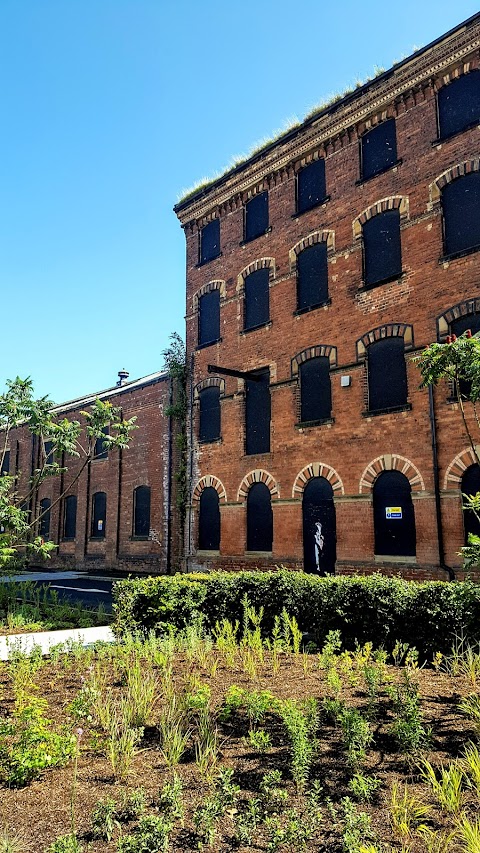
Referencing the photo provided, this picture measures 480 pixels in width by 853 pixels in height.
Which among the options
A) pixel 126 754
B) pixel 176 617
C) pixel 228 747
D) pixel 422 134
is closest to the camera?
pixel 126 754

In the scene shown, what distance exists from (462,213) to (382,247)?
2338mm

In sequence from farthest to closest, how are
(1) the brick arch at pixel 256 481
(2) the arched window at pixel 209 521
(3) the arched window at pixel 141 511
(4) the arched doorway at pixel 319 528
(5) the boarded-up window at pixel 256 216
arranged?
(3) the arched window at pixel 141 511, (5) the boarded-up window at pixel 256 216, (2) the arched window at pixel 209 521, (1) the brick arch at pixel 256 481, (4) the arched doorway at pixel 319 528

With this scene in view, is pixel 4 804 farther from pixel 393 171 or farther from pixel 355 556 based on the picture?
pixel 393 171

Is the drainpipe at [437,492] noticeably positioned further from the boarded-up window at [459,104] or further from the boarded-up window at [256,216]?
the boarded-up window at [256,216]

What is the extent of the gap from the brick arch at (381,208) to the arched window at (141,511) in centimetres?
1379

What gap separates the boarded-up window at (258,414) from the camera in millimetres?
18484

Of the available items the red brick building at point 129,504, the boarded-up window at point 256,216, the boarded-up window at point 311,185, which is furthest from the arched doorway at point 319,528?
the boarded-up window at point 256,216

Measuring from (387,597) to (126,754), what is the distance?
4.46m

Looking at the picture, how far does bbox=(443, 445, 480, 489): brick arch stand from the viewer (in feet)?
43.0

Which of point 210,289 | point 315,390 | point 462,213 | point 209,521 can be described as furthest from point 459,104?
point 209,521

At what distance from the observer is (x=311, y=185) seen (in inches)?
722

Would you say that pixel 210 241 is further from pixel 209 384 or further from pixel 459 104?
pixel 459 104

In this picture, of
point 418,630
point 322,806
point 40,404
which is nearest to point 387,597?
point 418,630

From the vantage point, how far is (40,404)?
384 inches
